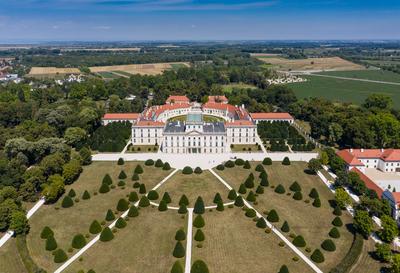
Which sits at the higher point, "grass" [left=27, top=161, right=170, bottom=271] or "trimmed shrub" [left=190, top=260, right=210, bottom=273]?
"trimmed shrub" [left=190, top=260, right=210, bottom=273]

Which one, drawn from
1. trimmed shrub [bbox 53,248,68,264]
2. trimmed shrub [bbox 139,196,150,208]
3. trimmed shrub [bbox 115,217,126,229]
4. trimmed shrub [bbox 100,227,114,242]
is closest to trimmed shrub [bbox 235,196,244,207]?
trimmed shrub [bbox 139,196,150,208]

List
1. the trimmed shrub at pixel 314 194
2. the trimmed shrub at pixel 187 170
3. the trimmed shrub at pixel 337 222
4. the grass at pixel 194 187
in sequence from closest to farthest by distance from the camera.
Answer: the trimmed shrub at pixel 337 222 → the trimmed shrub at pixel 314 194 → the grass at pixel 194 187 → the trimmed shrub at pixel 187 170

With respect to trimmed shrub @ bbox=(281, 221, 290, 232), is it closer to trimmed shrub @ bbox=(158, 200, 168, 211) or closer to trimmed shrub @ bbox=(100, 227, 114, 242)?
trimmed shrub @ bbox=(158, 200, 168, 211)

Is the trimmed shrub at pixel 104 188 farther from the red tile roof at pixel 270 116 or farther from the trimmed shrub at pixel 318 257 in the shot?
the red tile roof at pixel 270 116

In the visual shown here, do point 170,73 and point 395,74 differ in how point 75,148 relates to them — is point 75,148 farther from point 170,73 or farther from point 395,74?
point 395,74

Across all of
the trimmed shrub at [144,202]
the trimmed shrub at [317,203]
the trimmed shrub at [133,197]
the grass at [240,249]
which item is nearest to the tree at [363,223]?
the trimmed shrub at [317,203]

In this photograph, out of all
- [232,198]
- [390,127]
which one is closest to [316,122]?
[390,127]
